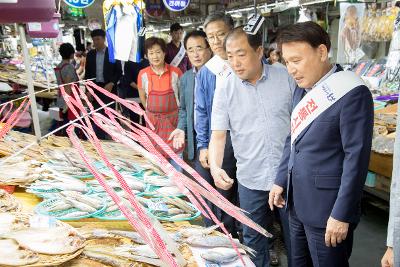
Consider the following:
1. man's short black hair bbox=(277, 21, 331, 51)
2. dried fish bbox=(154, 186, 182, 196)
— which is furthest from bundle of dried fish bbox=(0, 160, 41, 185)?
man's short black hair bbox=(277, 21, 331, 51)

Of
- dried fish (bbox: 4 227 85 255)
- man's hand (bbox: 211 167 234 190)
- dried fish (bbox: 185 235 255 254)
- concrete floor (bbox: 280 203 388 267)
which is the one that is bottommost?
concrete floor (bbox: 280 203 388 267)

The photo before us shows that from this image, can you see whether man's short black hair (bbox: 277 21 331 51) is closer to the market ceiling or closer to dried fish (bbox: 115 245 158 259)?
dried fish (bbox: 115 245 158 259)

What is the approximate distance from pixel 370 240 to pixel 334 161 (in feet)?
7.36

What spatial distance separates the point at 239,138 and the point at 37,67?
956 centimetres

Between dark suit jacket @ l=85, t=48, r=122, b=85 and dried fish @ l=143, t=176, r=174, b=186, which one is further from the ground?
dark suit jacket @ l=85, t=48, r=122, b=85

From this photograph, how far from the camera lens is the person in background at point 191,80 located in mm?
3645

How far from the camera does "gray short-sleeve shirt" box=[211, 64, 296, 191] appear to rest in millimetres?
2537

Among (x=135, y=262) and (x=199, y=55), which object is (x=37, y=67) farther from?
(x=135, y=262)

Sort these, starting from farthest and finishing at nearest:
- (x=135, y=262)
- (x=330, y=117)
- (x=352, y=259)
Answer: (x=352, y=259), (x=330, y=117), (x=135, y=262)

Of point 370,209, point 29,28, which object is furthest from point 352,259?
point 29,28

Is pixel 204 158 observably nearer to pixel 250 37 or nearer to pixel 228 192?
pixel 228 192

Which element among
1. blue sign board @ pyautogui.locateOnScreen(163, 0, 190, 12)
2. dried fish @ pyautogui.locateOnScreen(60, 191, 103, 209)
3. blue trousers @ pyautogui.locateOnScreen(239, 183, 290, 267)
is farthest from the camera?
blue sign board @ pyautogui.locateOnScreen(163, 0, 190, 12)

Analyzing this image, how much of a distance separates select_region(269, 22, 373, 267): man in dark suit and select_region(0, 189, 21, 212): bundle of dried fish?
59.7 inches

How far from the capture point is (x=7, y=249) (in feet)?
5.21
